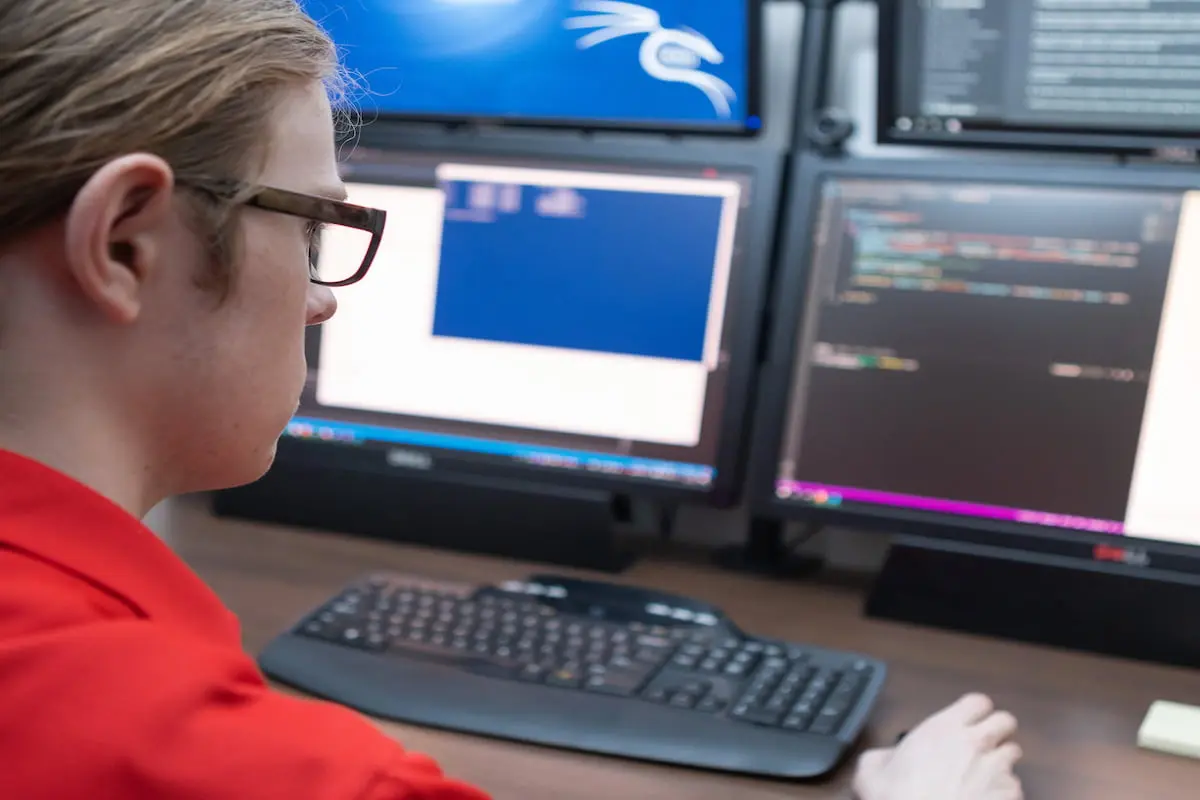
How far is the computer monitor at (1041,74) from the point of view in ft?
3.38

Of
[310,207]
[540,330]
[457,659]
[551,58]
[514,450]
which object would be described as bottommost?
[457,659]

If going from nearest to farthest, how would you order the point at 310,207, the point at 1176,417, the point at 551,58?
the point at 310,207, the point at 1176,417, the point at 551,58

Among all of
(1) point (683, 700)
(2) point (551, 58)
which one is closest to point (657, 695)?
(1) point (683, 700)

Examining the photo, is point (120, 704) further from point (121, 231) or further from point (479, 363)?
point (479, 363)

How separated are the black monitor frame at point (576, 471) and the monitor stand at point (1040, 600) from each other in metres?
0.17

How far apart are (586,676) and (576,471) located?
301mm

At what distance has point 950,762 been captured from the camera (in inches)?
29.8

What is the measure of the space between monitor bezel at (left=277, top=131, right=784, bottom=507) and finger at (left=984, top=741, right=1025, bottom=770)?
38 cm

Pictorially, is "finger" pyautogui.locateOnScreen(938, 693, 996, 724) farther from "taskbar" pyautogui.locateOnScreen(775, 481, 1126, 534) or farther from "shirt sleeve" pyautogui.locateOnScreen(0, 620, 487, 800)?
"shirt sleeve" pyautogui.locateOnScreen(0, 620, 487, 800)

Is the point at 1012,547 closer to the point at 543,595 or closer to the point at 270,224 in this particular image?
the point at 543,595

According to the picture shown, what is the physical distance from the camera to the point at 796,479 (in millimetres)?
1112

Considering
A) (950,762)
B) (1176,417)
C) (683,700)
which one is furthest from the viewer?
(1176,417)

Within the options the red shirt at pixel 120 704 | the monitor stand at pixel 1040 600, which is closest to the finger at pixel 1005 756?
the monitor stand at pixel 1040 600

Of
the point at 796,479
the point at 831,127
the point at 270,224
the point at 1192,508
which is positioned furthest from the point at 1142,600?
the point at 270,224
